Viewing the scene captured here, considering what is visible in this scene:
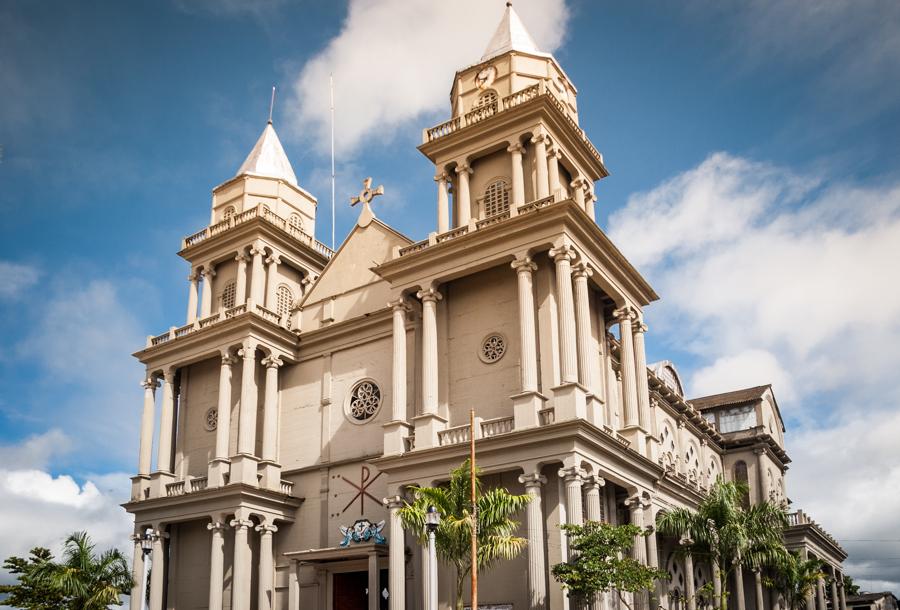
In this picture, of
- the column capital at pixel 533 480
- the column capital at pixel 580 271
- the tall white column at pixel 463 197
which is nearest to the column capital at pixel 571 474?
the column capital at pixel 533 480

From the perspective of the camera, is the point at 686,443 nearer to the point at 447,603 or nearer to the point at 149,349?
the point at 447,603

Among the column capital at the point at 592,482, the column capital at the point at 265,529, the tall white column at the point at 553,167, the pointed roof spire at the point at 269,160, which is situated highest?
the pointed roof spire at the point at 269,160

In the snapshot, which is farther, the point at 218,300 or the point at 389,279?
the point at 218,300

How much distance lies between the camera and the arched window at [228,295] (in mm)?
45616

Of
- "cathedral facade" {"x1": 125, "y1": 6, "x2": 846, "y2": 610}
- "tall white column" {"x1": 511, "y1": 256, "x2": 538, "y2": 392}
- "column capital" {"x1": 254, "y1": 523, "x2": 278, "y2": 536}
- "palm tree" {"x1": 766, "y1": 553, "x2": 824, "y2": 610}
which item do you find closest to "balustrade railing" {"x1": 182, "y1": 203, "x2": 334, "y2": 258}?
"cathedral facade" {"x1": 125, "y1": 6, "x2": 846, "y2": 610}

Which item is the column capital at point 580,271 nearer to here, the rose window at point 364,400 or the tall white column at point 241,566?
the rose window at point 364,400

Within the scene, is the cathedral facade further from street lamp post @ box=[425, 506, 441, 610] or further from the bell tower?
street lamp post @ box=[425, 506, 441, 610]

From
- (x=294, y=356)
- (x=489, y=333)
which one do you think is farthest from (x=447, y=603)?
(x=294, y=356)

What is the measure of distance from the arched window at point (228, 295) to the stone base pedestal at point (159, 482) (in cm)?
910

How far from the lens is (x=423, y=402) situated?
33.2 metres

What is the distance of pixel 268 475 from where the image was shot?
38.8m

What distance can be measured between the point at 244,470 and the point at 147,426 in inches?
286

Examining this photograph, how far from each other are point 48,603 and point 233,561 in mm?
7069

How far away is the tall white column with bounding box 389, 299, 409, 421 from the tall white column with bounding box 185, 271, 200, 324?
1468cm
